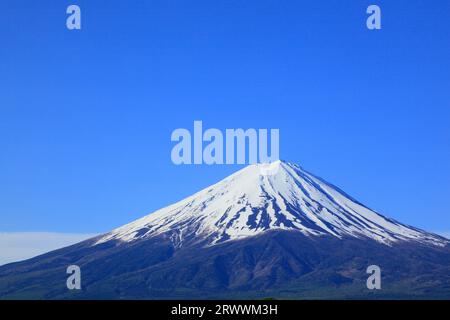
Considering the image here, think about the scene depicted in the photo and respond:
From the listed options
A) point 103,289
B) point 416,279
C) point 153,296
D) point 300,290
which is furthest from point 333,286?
point 103,289
